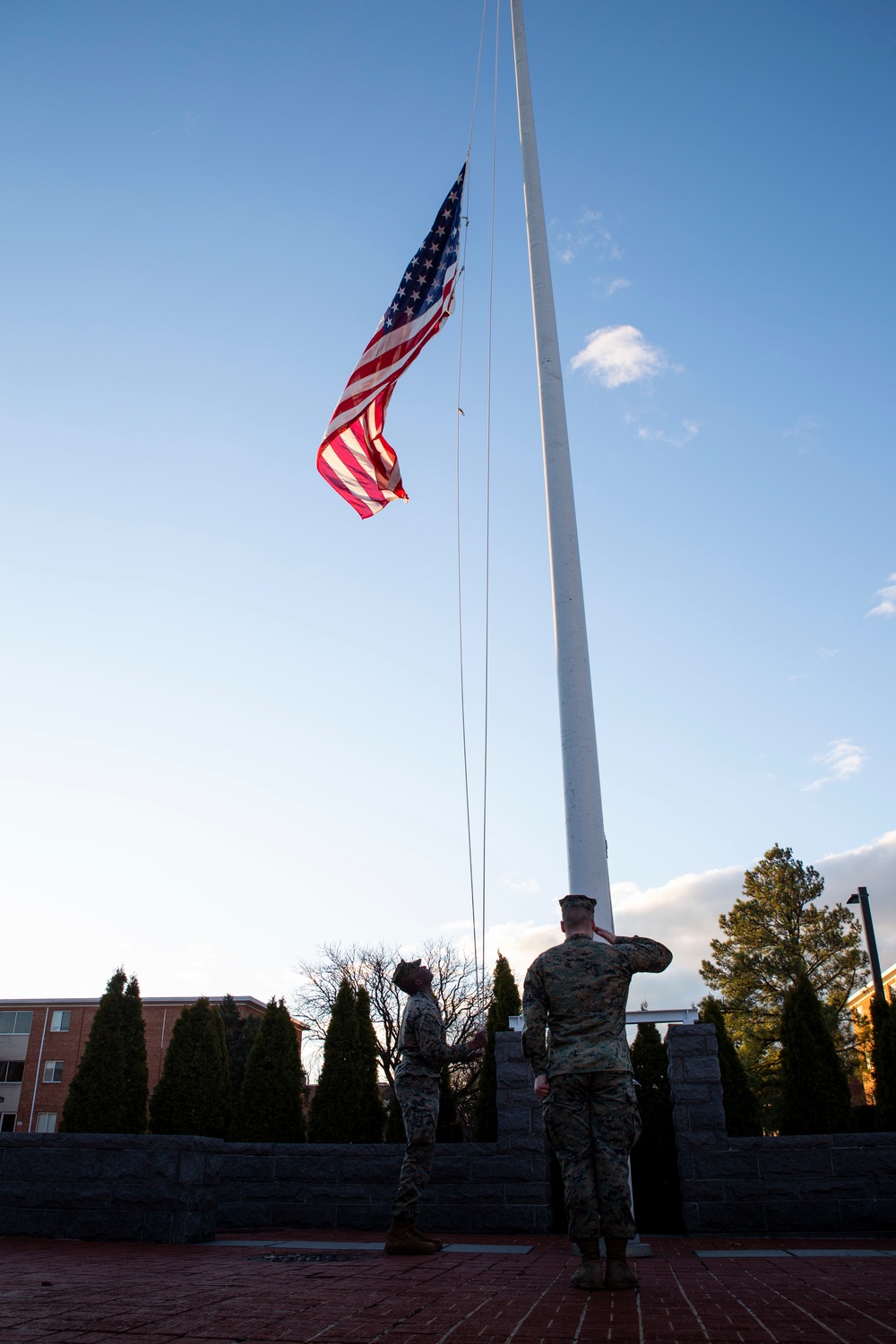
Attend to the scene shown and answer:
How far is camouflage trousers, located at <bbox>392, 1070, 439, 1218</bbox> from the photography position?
19.8ft

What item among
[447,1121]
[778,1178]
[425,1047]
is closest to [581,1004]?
[425,1047]

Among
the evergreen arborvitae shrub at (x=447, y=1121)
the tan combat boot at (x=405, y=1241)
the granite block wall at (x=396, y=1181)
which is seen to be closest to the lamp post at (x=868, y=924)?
the evergreen arborvitae shrub at (x=447, y=1121)

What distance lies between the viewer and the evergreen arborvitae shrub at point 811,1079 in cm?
966

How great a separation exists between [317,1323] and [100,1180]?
4799mm

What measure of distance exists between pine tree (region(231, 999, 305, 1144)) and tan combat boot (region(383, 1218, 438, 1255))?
5257 millimetres

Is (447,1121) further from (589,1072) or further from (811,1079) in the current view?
(589,1072)

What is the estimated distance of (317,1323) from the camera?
3379 mm

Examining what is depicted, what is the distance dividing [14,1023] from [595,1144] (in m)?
55.9

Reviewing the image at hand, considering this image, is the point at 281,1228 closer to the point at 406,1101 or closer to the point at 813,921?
the point at 406,1101

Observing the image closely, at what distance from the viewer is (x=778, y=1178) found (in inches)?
299

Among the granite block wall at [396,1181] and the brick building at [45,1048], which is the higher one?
the brick building at [45,1048]

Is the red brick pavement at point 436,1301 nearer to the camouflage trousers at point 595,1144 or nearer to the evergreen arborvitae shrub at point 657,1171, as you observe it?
the camouflage trousers at point 595,1144

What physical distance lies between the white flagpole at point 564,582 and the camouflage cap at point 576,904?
779 mm

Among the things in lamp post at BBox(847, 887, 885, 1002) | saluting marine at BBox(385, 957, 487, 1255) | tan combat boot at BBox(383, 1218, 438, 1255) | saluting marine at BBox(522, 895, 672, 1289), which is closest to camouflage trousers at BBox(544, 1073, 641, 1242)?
saluting marine at BBox(522, 895, 672, 1289)
